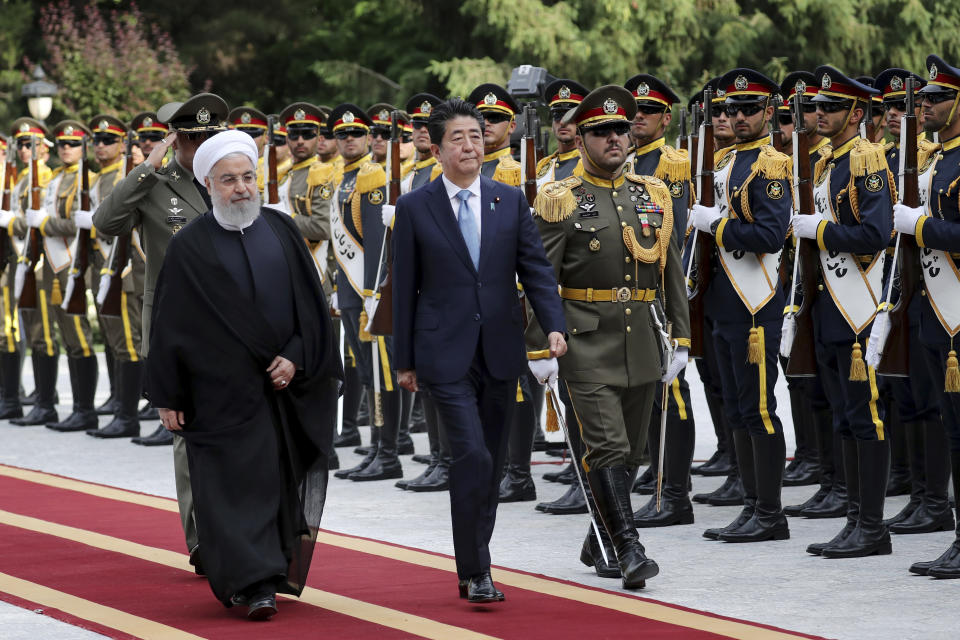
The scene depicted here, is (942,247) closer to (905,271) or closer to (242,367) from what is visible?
(905,271)

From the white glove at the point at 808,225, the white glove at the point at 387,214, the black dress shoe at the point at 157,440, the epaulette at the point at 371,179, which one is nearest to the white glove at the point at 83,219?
the black dress shoe at the point at 157,440

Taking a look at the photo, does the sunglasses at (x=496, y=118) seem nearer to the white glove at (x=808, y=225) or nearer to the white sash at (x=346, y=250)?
the white sash at (x=346, y=250)

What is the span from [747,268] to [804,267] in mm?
382

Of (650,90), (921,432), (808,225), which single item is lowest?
(921,432)

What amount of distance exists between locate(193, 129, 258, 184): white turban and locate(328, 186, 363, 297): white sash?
4.19 meters

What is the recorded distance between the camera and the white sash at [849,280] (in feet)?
27.0

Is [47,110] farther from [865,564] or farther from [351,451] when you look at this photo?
[865,564]

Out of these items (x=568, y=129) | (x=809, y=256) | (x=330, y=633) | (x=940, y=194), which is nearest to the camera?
(x=330, y=633)

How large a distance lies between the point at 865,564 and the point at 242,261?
306 centimetres

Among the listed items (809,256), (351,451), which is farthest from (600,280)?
(351,451)

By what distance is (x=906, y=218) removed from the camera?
7.42 meters

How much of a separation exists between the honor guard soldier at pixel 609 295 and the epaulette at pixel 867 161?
1.00m

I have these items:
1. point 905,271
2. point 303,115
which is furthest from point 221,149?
point 303,115

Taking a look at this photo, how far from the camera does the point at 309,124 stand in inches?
500
